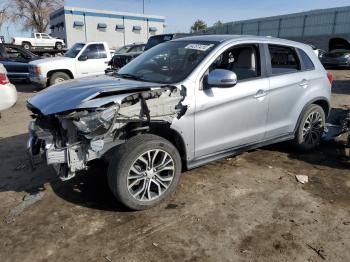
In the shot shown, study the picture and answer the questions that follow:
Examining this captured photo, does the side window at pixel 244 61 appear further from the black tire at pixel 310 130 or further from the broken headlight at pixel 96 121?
the broken headlight at pixel 96 121

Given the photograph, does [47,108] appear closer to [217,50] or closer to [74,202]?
[74,202]

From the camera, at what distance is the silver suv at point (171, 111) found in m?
3.59

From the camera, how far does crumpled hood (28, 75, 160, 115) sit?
3553 mm

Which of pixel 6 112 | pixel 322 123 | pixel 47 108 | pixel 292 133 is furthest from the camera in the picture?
pixel 6 112

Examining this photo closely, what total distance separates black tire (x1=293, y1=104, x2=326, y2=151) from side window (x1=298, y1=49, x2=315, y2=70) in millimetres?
573

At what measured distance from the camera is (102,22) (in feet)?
176

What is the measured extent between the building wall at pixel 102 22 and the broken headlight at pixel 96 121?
160 feet

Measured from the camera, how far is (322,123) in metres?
5.75

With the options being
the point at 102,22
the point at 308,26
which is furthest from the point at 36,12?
the point at 308,26

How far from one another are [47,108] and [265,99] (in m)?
2.69

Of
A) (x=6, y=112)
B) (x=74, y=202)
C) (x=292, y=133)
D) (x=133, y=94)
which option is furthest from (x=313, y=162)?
(x=6, y=112)

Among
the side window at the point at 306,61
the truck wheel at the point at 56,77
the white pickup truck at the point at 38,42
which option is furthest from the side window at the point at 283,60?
the white pickup truck at the point at 38,42

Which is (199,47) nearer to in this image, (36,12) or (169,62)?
(169,62)

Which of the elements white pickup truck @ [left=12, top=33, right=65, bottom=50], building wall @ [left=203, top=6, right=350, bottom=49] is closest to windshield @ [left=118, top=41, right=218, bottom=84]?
building wall @ [left=203, top=6, right=350, bottom=49]
